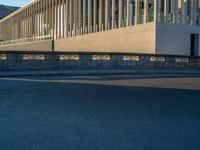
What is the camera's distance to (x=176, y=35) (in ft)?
105

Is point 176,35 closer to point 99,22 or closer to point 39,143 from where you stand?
point 99,22

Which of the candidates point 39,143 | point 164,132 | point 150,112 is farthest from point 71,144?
point 150,112

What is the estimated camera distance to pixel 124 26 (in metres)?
35.7

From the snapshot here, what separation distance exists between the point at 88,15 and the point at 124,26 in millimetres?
9654

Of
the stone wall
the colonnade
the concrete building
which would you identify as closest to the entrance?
the concrete building

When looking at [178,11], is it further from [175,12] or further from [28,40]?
[28,40]

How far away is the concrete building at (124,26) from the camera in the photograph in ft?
104

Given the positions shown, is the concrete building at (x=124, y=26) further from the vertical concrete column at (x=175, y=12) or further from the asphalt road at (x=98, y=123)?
the asphalt road at (x=98, y=123)

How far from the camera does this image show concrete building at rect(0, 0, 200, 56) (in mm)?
31689

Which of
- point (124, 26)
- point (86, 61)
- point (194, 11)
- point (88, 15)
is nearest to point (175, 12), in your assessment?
point (194, 11)

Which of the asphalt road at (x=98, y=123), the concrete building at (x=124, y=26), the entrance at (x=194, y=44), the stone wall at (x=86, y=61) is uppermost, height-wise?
the concrete building at (x=124, y=26)

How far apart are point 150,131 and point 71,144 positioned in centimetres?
154

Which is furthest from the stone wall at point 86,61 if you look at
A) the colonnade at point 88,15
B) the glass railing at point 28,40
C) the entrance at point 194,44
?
the glass railing at point 28,40

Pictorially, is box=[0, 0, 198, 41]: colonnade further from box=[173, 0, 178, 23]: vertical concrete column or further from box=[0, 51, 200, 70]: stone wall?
box=[0, 51, 200, 70]: stone wall
